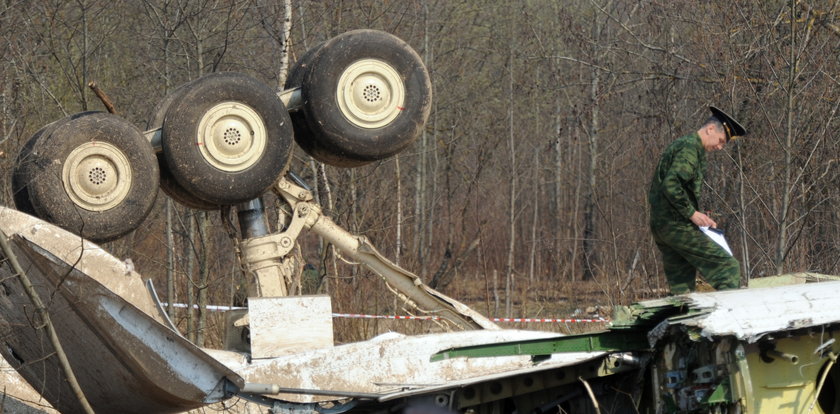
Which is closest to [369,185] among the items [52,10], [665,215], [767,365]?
[52,10]

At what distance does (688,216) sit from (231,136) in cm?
321

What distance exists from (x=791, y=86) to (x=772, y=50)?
6.39 feet

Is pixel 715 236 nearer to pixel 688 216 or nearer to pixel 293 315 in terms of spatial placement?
pixel 688 216

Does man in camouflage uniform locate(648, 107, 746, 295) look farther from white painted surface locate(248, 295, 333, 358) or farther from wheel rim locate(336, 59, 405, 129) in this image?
white painted surface locate(248, 295, 333, 358)

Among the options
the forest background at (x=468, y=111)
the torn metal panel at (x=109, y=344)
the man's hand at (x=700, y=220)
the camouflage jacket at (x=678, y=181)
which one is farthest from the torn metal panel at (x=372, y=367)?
the forest background at (x=468, y=111)

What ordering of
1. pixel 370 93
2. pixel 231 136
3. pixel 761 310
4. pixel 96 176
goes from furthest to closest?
pixel 370 93, pixel 231 136, pixel 96 176, pixel 761 310

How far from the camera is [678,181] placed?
24.2 ft

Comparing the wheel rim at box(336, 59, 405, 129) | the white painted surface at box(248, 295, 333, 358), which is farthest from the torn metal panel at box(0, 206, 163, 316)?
the wheel rim at box(336, 59, 405, 129)

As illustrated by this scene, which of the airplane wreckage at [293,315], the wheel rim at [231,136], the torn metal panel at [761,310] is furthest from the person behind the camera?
the wheel rim at [231,136]

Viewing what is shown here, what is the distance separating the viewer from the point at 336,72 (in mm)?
6969

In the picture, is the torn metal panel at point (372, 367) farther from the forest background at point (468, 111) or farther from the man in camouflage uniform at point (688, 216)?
the forest background at point (468, 111)

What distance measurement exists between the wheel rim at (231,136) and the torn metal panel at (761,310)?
118 inches

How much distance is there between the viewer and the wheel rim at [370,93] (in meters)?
7.02

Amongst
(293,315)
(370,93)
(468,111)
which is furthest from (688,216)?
(468,111)
